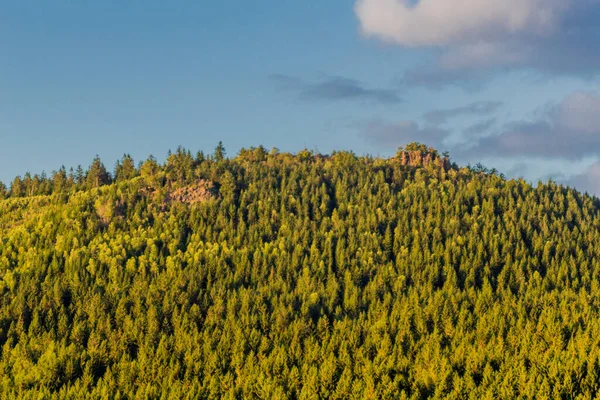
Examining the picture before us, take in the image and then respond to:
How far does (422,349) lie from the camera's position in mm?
179750

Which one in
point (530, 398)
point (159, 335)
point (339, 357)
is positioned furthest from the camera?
point (159, 335)

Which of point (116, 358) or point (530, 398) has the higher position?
point (116, 358)

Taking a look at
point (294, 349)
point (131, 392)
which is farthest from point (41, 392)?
point (294, 349)

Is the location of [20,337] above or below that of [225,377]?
above

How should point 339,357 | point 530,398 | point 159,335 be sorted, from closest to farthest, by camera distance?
point 530,398, point 339,357, point 159,335

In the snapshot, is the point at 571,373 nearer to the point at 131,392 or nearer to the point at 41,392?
the point at 131,392

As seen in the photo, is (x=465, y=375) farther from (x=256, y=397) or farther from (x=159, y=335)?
(x=159, y=335)

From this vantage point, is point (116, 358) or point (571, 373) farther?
point (116, 358)

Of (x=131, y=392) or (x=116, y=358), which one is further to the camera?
(x=116, y=358)

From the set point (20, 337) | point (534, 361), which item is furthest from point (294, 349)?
point (20, 337)

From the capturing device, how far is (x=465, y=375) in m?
161

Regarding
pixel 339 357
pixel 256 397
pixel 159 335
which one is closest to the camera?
pixel 256 397

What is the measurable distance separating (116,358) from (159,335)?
15.0m

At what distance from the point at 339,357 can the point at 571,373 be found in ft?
181
